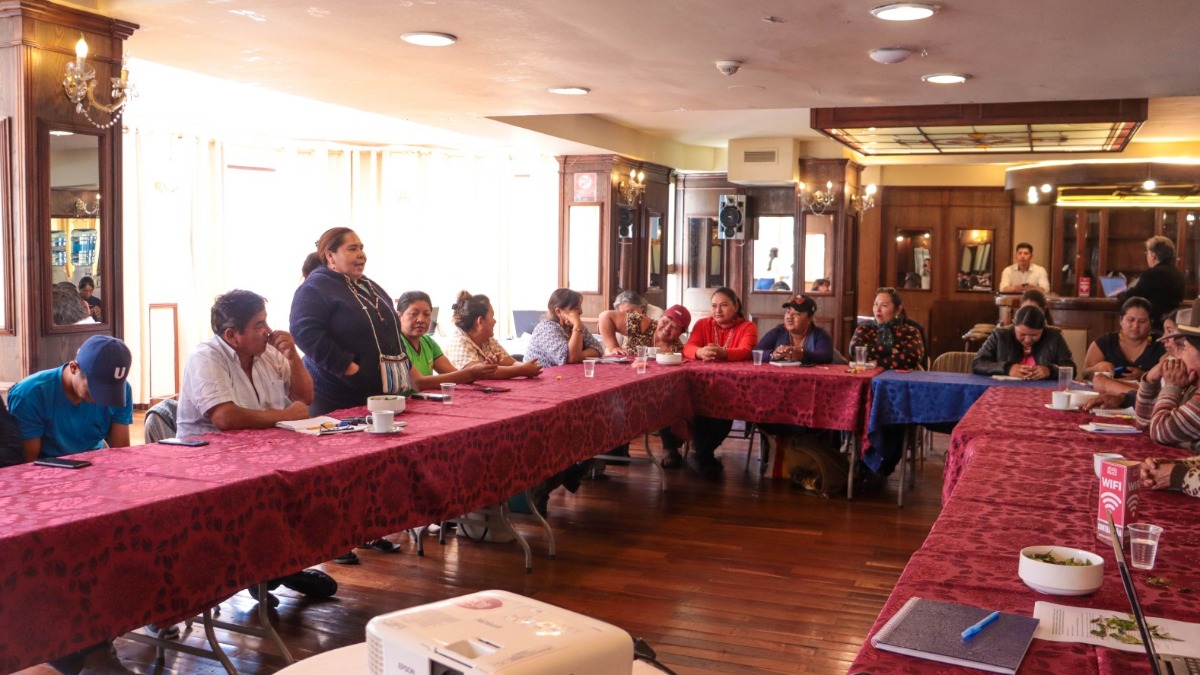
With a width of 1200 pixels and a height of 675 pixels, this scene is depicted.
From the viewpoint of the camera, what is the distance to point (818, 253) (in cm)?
1170

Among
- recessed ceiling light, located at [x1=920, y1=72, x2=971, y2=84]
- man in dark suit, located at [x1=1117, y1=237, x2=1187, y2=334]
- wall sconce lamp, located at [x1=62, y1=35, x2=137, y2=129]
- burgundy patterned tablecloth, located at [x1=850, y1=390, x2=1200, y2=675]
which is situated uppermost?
recessed ceiling light, located at [x1=920, y1=72, x2=971, y2=84]

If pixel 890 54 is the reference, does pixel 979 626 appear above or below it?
below

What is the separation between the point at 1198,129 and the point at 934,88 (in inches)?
218

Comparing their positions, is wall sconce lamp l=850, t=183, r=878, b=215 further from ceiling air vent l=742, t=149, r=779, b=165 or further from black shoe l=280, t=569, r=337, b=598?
black shoe l=280, t=569, r=337, b=598

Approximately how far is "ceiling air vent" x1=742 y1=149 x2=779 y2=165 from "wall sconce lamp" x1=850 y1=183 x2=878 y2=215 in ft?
3.76

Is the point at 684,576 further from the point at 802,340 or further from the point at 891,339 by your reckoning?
the point at 891,339

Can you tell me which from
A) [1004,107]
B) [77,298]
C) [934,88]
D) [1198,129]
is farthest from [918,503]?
[1198,129]

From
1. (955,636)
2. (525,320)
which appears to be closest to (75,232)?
(955,636)

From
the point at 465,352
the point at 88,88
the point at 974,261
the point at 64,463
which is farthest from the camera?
the point at 974,261

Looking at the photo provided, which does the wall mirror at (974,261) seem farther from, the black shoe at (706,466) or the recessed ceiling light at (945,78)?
the recessed ceiling light at (945,78)

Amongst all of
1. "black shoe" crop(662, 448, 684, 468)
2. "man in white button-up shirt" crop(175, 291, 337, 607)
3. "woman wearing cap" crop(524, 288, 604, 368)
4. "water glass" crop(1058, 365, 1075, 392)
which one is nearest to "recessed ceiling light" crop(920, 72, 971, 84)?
"water glass" crop(1058, 365, 1075, 392)

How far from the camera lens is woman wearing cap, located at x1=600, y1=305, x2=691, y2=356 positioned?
670 cm

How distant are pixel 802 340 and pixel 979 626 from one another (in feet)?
16.5

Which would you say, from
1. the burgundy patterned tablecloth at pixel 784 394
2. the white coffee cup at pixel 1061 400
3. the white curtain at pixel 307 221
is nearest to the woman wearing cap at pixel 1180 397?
the white coffee cup at pixel 1061 400
